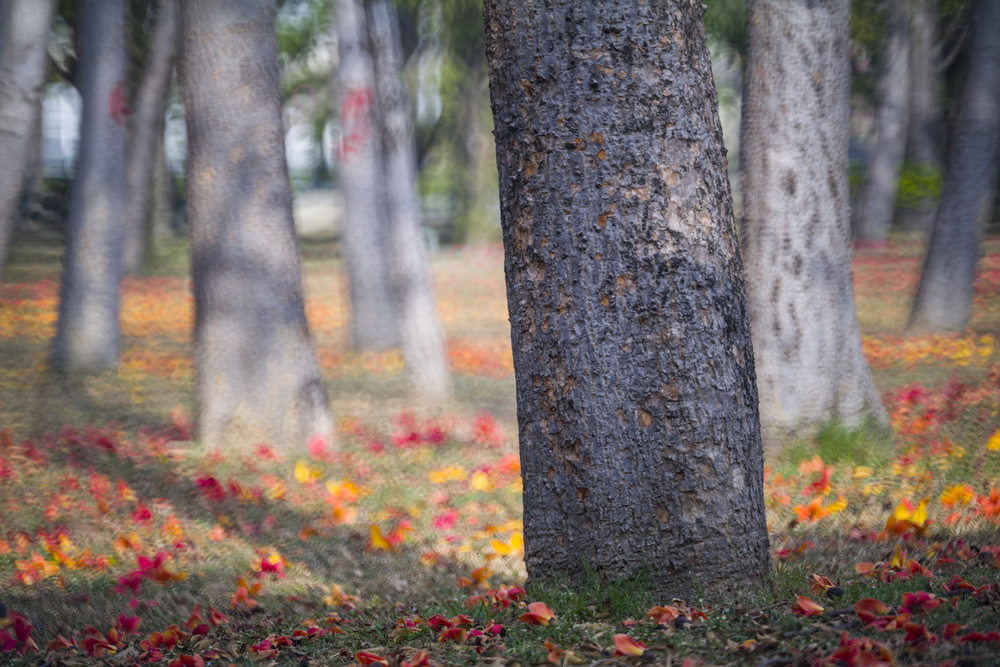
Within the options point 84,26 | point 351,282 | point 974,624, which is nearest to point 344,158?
point 351,282

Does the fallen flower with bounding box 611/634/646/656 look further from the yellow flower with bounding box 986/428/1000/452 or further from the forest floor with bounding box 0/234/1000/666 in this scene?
the yellow flower with bounding box 986/428/1000/452

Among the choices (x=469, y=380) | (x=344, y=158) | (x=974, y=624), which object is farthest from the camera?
(x=344, y=158)

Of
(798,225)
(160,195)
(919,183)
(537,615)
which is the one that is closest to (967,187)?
(798,225)

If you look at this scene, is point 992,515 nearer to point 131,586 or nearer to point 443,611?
point 443,611

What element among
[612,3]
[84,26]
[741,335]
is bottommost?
[741,335]

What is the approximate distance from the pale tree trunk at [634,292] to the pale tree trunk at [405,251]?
5.41 meters

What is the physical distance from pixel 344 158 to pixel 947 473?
8.49 metres

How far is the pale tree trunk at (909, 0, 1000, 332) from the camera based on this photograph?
9.93 metres

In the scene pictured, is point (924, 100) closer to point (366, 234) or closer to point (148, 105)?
point (366, 234)

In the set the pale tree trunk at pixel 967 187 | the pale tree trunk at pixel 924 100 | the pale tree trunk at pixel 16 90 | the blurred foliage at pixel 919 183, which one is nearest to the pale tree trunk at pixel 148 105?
the pale tree trunk at pixel 16 90

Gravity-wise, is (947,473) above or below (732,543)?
below

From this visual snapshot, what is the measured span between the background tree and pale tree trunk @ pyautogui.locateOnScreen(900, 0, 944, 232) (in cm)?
1588

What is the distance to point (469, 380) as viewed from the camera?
9.90 meters

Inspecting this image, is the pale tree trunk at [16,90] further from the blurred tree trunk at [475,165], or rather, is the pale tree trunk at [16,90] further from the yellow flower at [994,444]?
the blurred tree trunk at [475,165]
